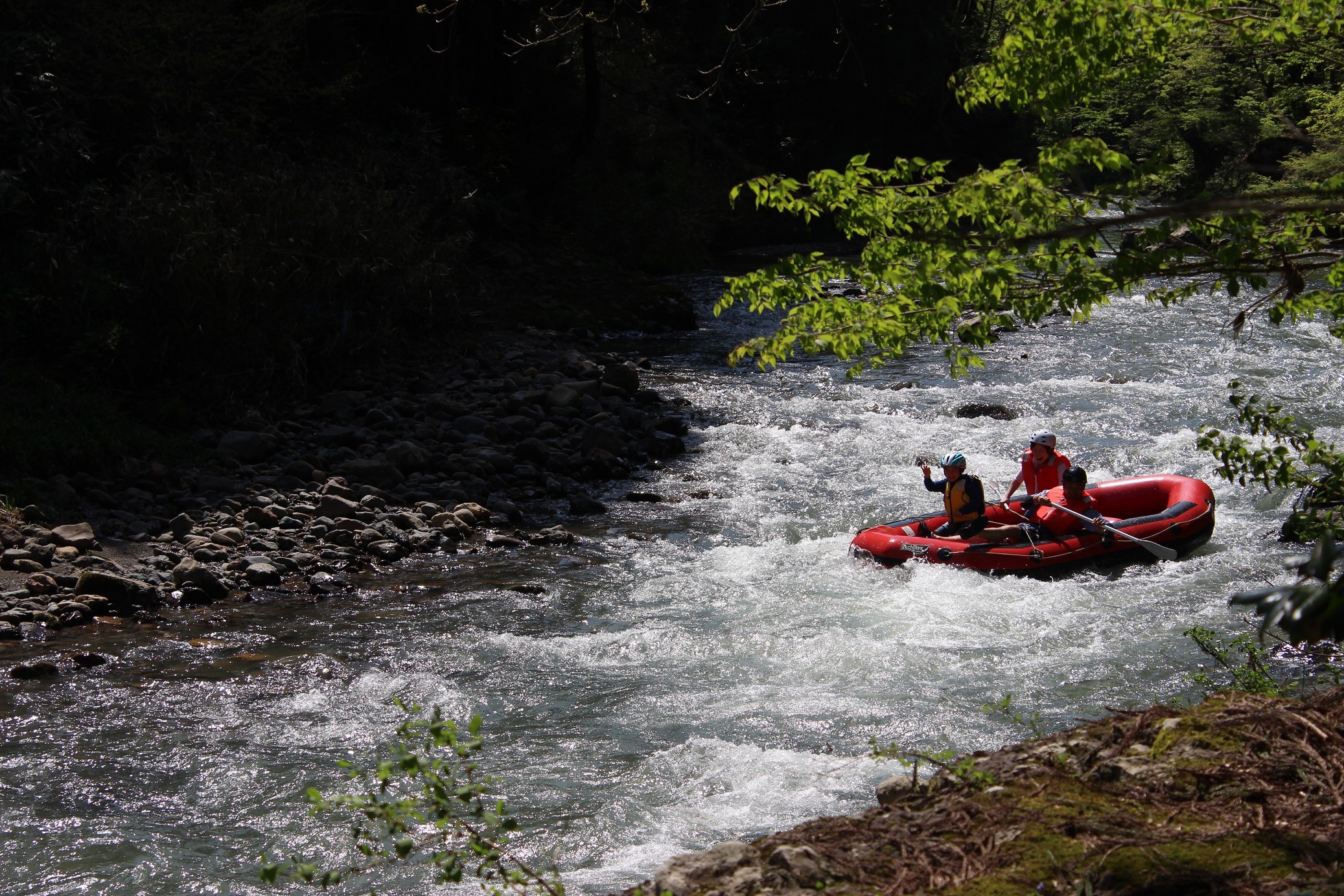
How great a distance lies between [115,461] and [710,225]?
1808 cm

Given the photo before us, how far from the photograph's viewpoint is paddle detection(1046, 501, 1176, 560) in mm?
8742

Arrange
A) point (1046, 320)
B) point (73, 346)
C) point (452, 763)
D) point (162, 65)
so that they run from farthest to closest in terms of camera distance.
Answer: point (1046, 320) → point (162, 65) → point (73, 346) → point (452, 763)

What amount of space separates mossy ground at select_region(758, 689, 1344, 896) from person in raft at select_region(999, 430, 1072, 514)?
6.21m

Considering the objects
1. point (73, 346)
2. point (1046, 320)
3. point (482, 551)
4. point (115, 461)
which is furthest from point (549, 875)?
point (1046, 320)

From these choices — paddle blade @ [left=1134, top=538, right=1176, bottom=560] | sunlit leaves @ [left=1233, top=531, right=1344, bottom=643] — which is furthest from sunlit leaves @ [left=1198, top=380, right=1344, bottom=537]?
paddle blade @ [left=1134, top=538, right=1176, bottom=560]

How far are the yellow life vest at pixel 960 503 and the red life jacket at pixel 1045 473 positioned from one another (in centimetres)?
91

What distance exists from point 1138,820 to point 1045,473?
23.8 feet

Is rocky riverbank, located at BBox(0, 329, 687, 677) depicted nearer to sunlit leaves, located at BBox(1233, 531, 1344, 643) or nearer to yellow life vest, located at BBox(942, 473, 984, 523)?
yellow life vest, located at BBox(942, 473, 984, 523)

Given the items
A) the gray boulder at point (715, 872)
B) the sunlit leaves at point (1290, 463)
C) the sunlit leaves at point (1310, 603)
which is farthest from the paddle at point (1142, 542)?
the sunlit leaves at point (1310, 603)

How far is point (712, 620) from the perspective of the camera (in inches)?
312

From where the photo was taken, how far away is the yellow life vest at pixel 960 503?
932 cm

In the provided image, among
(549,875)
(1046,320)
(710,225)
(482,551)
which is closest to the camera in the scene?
(549,875)

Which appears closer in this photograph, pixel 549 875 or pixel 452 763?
pixel 549 875

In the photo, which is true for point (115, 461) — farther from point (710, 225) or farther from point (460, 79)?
point (710, 225)
